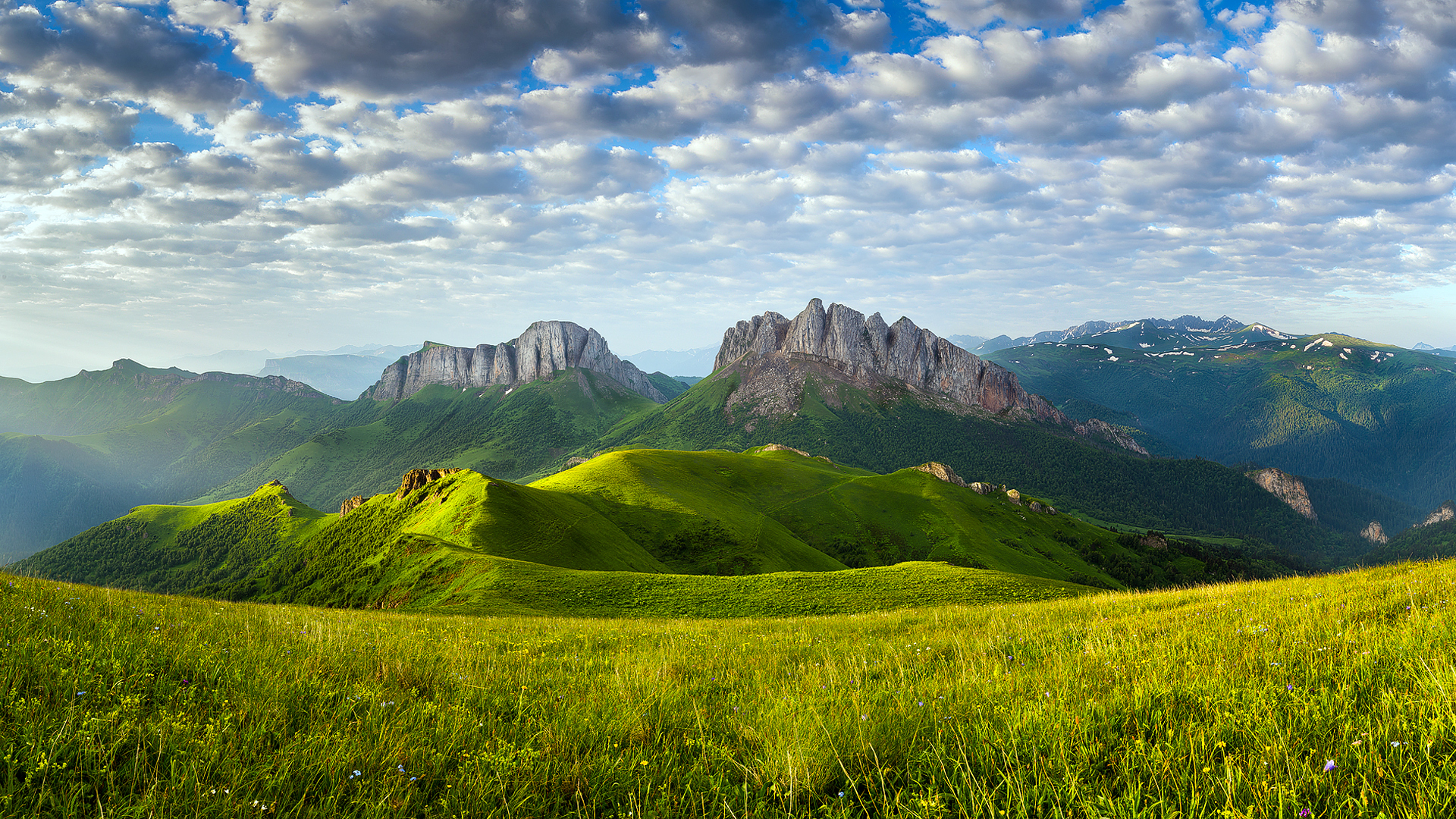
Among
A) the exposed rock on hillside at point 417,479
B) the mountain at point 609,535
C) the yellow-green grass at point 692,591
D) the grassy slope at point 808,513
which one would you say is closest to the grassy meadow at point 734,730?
the mountain at point 609,535

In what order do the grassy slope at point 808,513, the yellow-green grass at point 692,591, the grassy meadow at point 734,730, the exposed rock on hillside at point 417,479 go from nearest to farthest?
1. the grassy meadow at point 734,730
2. the yellow-green grass at point 692,591
3. the exposed rock on hillside at point 417,479
4. the grassy slope at point 808,513

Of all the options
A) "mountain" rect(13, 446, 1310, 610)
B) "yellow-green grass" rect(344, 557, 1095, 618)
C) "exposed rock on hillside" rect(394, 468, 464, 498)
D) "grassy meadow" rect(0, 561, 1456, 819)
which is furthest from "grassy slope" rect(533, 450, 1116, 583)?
"grassy meadow" rect(0, 561, 1456, 819)

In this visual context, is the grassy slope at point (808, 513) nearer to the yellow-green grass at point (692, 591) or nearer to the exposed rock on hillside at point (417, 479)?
the exposed rock on hillside at point (417, 479)

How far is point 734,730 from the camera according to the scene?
4598mm

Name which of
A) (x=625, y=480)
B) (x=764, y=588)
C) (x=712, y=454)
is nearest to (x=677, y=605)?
(x=764, y=588)

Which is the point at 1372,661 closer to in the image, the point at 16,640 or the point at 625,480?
the point at 16,640

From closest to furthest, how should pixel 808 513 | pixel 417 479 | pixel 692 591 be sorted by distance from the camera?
1. pixel 692 591
2. pixel 417 479
3. pixel 808 513

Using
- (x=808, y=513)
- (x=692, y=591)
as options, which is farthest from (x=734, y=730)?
(x=808, y=513)

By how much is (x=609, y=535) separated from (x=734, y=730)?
6975 cm

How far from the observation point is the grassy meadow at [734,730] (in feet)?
10.5

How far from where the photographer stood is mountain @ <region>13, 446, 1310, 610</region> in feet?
193

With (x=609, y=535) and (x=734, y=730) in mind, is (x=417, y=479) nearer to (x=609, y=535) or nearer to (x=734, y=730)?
(x=609, y=535)

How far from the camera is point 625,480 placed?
100625mm

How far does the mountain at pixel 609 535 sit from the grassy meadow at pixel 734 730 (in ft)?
72.1
